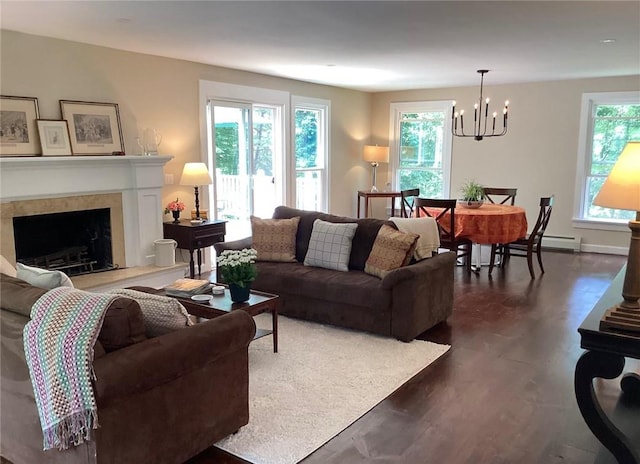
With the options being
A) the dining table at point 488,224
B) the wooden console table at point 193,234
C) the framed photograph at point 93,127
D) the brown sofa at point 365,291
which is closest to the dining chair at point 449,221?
the dining table at point 488,224

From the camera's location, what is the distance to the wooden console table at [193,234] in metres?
5.45

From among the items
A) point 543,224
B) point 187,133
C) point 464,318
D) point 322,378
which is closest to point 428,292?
point 464,318

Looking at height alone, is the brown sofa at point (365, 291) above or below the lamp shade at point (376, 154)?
below

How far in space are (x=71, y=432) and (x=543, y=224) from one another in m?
5.45

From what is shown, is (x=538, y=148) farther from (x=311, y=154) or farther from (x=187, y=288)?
(x=187, y=288)

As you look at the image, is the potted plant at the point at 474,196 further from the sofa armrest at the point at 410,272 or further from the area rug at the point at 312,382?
the area rug at the point at 312,382

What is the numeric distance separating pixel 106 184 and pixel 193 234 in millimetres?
972

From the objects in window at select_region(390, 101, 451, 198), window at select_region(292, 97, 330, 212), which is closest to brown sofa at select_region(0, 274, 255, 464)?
window at select_region(292, 97, 330, 212)

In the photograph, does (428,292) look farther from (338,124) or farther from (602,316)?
(338,124)

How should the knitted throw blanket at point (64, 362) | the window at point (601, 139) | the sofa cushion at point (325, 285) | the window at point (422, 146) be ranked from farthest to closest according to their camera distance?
1. the window at point (422, 146)
2. the window at point (601, 139)
3. the sofa cushion at point (325, 285)
4. the knitted throw blanket at point (64, 362)

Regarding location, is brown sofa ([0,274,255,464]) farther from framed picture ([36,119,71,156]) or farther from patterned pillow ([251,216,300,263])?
framed picture ([36,119,71,156])

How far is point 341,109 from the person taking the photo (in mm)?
8422

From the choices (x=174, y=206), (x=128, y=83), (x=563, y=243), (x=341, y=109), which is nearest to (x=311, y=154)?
(x=341, y=109)

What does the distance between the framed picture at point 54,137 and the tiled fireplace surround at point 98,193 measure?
0.12 metres
